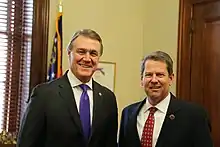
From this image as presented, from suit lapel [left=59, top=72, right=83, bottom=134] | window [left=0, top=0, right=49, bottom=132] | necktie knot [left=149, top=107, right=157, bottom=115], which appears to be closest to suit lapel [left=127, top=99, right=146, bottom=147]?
necktie knot [left=149, top=107, right=157, bottom=115]

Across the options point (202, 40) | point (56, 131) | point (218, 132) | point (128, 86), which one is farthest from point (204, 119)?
point (128, 86)

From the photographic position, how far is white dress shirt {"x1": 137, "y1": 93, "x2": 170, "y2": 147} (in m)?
2.53

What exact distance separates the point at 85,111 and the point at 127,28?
2021 millimetres

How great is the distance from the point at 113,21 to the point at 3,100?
4.33 ft

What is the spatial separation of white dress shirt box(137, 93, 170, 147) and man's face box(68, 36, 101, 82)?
17.1 inches

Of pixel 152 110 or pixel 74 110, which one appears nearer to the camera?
pixel 74 110

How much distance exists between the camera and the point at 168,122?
2518 mm

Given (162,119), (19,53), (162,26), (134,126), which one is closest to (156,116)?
(162,119)

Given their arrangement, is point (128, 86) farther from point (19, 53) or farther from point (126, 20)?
point (19, 53)

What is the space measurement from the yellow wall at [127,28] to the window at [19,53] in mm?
246

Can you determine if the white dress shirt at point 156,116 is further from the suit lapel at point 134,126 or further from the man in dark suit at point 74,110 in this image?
the man in dark suit at point 74,110

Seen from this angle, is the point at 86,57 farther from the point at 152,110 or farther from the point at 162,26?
the point at 162,26

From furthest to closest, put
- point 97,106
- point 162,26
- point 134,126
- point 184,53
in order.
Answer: point 162,26 < point 184,53 < point 134,126 < point 97,106

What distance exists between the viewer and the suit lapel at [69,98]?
2375 mm
